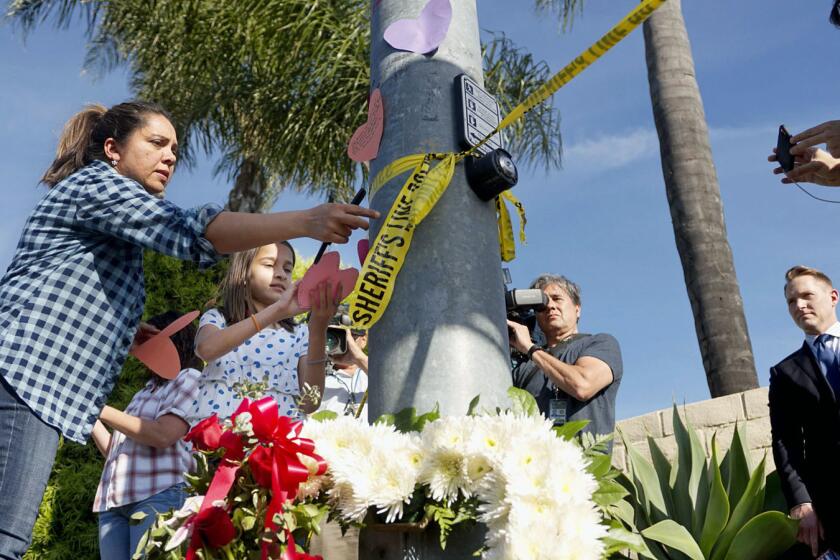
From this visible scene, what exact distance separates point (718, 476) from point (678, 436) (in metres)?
0.42

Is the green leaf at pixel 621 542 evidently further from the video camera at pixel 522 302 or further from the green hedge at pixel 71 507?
the green hedge at pixel 71 507

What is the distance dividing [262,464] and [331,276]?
3.06ft

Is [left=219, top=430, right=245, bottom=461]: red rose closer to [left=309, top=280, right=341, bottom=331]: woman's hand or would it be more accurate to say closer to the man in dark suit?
[left=309, top=280, right=341, bottom=331]: woman's hand

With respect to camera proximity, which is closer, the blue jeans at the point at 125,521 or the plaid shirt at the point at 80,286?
the plaid shirt at the point at 80,286

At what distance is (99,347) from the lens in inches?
90.1

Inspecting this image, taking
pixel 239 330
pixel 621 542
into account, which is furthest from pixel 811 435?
pixel 239 330

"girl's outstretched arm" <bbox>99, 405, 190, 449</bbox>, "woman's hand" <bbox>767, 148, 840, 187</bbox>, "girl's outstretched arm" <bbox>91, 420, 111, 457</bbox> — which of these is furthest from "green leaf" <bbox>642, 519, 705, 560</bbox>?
"girl's outstretched arm" <bbox>91, 420, 111, 457</bbox>

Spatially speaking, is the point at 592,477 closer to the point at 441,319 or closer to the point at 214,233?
the point at 441,319

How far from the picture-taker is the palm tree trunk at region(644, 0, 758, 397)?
19.8 ft

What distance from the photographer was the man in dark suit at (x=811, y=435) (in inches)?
117

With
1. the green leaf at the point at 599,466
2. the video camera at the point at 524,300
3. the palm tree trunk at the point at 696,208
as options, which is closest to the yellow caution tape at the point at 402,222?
the green leaf at the point at 599,466

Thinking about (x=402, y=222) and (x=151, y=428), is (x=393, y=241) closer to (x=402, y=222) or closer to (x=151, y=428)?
(x=402, y=222)

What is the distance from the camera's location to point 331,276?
2.69 m

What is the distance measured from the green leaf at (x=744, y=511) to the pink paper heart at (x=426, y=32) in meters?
2.04
